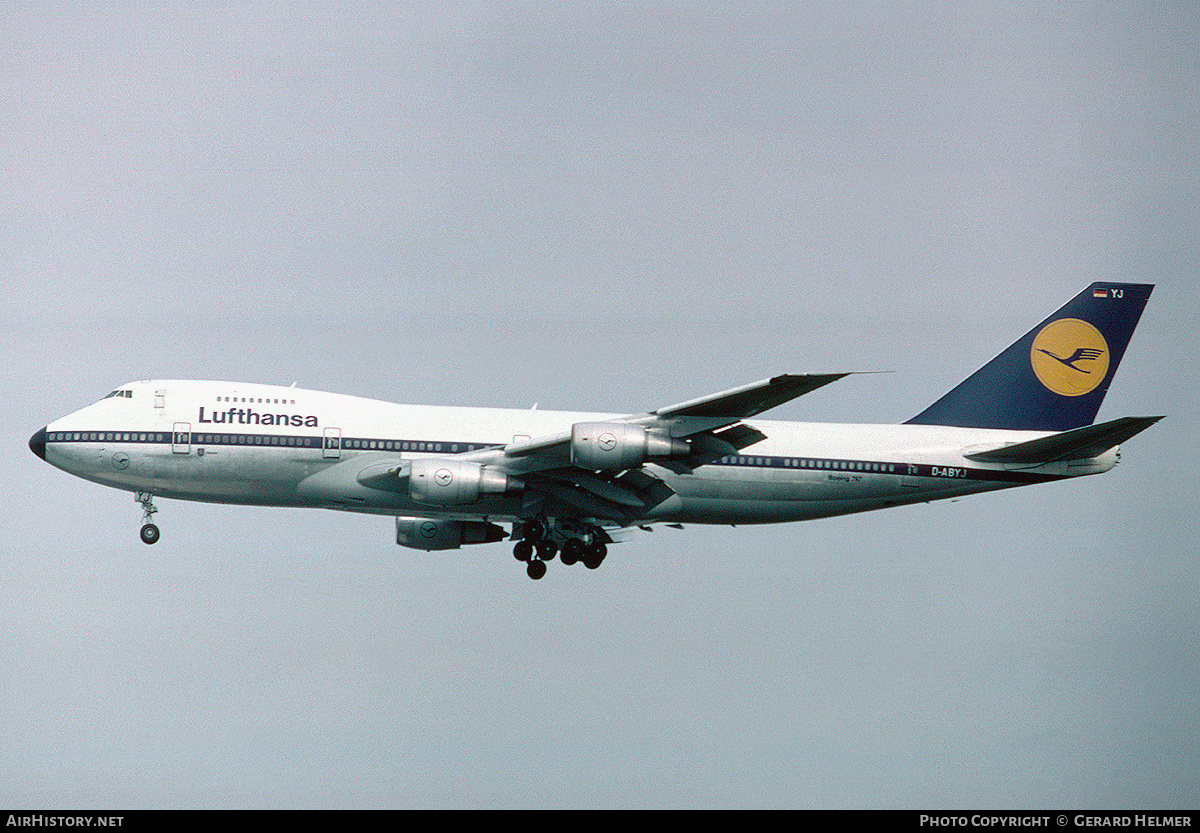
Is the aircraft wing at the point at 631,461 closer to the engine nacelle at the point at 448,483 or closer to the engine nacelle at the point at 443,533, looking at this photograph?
the engine nacelle at the point at 448,483

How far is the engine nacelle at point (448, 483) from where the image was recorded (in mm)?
37094

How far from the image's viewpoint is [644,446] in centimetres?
3597

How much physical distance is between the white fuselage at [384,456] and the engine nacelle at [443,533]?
2.64 metres

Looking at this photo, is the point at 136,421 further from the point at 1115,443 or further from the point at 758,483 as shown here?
the point at 1115,443

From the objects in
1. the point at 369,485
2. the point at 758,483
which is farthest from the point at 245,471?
the point at 758,483

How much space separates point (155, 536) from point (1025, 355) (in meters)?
26.8

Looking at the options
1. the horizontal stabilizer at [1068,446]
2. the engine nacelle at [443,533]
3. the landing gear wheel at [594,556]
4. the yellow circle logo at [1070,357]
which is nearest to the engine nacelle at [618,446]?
the landing gear wheel at [594,556]

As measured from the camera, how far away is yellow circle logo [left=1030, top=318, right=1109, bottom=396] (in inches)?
1694

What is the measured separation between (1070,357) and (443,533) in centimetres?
2013

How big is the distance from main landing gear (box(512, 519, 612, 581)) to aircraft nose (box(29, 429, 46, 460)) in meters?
13.9

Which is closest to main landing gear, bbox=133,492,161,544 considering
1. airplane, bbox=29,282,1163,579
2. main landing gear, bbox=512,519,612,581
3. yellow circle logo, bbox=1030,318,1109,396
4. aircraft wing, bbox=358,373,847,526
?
airplane, bbox=29,282,1163,579

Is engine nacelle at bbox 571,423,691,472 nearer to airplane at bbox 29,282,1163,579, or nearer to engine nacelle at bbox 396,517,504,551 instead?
airplane at bbox 29,282,1163,579

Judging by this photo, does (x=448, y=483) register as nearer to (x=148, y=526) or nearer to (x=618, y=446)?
(x=618, y=446)
